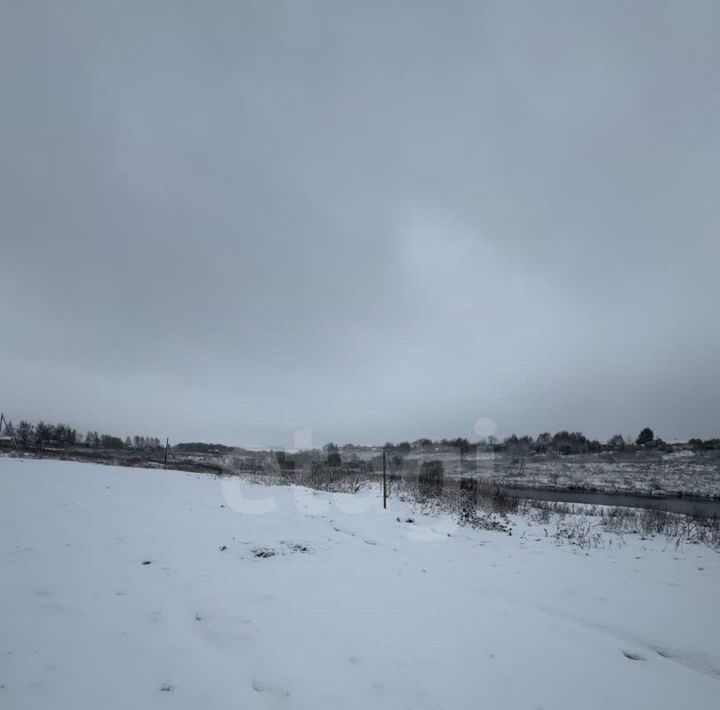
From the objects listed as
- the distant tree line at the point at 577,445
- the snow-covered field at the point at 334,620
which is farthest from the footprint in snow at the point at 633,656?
the distant tree line at the point at 577,445

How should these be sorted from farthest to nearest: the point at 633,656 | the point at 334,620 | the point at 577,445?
1. the point at 577,445
2. the point at 334,620
3. the point at 633,656

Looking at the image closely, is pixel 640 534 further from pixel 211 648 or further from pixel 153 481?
pixel 153 481

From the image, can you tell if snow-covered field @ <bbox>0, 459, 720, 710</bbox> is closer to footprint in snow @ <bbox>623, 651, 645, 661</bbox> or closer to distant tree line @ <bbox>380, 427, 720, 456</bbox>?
footprint in snow @ <bbox>623, 651, 645, 661</bbox>

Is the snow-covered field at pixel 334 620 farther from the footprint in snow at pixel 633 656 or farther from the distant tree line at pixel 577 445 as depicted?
the distant tree line at pixel 577 445

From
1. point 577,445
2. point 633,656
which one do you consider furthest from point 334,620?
point 577,445

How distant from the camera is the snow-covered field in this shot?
3.34 meters

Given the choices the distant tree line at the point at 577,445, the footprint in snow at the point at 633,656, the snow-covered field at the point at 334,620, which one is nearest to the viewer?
the snow-covered field at the point at 334,620

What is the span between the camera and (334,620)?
15.3ft

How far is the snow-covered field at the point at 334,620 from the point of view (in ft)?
11.0

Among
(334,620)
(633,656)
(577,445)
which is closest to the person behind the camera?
(633,656)

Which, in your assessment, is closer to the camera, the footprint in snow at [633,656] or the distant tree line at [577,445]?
the footprint in snow at [633,656]

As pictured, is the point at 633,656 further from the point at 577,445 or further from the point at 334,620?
the point at 577,445

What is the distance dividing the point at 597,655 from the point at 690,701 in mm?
790

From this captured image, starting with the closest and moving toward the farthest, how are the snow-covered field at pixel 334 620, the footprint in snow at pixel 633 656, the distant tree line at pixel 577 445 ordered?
the snow-covered field at pixel 334 620, the footprint in snow at pixel 633 656, the distant tree line at pixel 577 445
